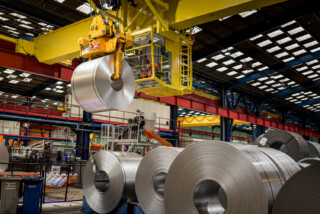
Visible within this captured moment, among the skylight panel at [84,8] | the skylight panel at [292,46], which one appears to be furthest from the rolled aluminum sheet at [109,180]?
the skylight panel at [292,46]

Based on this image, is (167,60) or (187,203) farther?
(167,60)

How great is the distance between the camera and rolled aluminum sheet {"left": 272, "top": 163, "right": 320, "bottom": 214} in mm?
2340

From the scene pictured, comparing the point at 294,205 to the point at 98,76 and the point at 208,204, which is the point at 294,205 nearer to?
the point at 208,204

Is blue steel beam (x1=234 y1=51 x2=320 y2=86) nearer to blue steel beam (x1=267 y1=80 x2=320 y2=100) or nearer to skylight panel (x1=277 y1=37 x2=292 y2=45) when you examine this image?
skylight panel (x1=277 y1=37 x2=292 y2=45)

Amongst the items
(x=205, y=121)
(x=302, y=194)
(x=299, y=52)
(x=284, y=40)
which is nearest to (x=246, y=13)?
(x=284, y=40)

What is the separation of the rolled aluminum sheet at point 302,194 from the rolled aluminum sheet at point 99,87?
8.17 feet

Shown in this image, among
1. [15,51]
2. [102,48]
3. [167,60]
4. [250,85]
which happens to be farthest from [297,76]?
[102,48]

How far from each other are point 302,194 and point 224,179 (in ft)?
2.39

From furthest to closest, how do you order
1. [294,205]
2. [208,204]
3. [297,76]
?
1. [297,76]
2. [208,204]
3. [294,205]

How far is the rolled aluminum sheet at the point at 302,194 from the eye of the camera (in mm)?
2340

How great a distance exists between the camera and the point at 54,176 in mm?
12969

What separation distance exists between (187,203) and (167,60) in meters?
5.34

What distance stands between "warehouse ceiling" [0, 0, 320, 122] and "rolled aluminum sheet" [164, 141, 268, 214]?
885cm

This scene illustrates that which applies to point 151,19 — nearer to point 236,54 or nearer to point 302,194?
point 302,194
